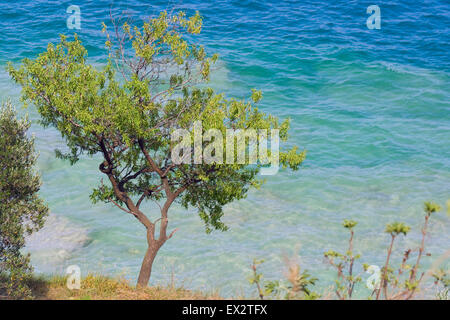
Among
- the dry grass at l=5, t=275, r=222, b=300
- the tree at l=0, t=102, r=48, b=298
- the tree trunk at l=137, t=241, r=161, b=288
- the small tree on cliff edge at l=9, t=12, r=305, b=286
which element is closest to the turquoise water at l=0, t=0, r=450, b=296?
the dry grass at l=5, t=275, r=222, b=300

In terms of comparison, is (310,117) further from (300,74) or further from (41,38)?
(41,38)

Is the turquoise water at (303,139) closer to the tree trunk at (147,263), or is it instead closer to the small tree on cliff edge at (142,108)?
the tree trunk at (147,263)

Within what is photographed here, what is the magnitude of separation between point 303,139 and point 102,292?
2500 centimetres

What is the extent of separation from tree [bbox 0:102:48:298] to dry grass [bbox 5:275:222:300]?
0.86m

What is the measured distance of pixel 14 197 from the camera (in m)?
17.4

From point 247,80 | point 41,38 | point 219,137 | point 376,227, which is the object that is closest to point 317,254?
point 376,227

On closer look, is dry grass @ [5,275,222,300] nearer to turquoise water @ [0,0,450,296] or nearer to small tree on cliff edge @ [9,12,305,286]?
small tree on cliff edge @ [9,12,305,286]

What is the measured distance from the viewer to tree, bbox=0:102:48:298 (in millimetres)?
16938

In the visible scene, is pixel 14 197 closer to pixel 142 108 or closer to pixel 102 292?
pixel 102 292

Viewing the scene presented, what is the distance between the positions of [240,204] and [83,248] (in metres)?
9.07

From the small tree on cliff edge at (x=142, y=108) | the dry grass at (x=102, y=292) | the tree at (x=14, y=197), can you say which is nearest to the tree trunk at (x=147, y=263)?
the small tree on cliff edge at (x=142, y=108)

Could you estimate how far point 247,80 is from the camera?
48875 millimetres

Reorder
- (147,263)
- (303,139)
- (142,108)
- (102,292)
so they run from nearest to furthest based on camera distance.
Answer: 1. (142,108)
2. (102,292)
3. (147,263)
4. (303,139)

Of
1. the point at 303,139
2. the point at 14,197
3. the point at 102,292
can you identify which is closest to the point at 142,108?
the point at 14,197
